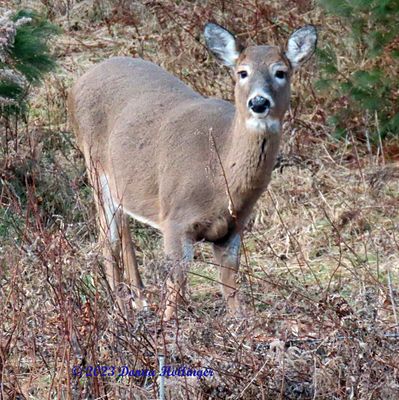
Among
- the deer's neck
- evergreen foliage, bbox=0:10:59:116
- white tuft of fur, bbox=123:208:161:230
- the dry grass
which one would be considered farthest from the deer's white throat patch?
evergreen foliage, bbox=0:10:59:116

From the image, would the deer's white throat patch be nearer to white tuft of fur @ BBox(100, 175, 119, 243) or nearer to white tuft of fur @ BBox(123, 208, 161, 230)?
white tuft of fur @ BBox(123, 208, 161, 230)

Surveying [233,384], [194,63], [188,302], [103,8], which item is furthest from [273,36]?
[233,384]

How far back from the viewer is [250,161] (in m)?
6.42

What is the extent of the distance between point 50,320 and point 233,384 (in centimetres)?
85

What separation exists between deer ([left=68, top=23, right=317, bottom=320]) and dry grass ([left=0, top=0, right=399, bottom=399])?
0.95 feet

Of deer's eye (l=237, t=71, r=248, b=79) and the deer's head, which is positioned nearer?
the deer's head

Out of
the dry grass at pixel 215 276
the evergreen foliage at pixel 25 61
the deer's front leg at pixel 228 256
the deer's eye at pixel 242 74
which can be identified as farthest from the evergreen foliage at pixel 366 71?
the deer's front leg at pixel 228 256

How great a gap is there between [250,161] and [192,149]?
0.45 m

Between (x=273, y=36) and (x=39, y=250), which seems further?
(x=273, y=36)

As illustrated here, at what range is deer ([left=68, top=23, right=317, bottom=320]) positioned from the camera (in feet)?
21.0

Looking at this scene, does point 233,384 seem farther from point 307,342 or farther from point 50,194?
point 50,194

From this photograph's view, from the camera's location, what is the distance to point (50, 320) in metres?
5.05

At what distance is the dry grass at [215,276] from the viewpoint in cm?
478

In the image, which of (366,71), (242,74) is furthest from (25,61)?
(366,71)
